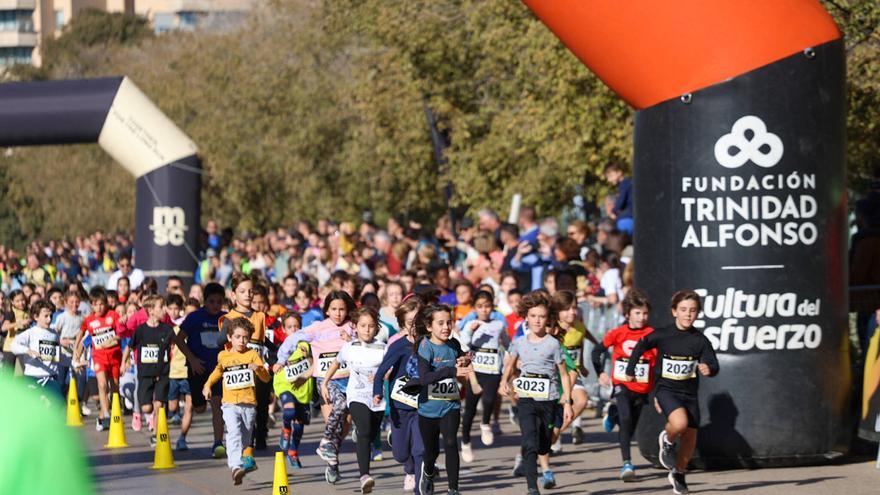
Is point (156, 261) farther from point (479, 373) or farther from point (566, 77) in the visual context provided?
point (479, 373)

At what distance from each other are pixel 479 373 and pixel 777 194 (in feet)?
12.2

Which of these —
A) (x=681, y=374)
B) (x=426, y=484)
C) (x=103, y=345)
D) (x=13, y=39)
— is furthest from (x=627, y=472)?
(x=13, y=39)

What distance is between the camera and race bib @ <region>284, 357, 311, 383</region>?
44.0 ft

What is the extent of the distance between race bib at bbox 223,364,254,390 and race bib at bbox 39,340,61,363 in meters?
4.57

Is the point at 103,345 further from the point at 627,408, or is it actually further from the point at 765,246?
the point at 765,246

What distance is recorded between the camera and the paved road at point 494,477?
11.9m

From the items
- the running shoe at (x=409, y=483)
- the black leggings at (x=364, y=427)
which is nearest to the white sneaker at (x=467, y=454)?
the black leggings at (x=364, y=427)

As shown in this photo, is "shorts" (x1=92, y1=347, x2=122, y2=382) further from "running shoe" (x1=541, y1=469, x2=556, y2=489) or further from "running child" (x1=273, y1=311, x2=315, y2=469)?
"running shoe" (x1=541, y1=469, x2=556, y2=489)

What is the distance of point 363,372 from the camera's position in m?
12.3

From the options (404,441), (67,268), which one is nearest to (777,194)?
(404,441)

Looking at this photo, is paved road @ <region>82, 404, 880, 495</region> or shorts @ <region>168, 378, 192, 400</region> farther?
shorts @ <region>168, 378, 192, 400</region>

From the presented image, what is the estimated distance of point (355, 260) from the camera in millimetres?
23078

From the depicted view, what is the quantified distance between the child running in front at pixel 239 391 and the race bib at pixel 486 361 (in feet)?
9.52

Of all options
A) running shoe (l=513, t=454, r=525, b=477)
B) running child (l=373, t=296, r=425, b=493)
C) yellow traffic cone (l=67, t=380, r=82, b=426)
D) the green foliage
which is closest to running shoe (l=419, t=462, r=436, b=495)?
running child (l=373, t=296, r=425, b=493)
